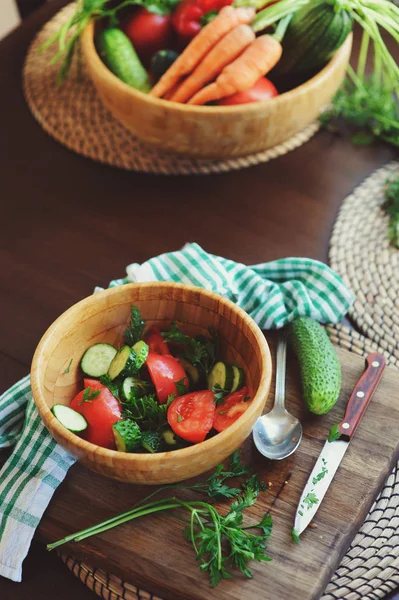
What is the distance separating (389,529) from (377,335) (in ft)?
1.15

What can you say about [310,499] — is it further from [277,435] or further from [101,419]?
[101,419]

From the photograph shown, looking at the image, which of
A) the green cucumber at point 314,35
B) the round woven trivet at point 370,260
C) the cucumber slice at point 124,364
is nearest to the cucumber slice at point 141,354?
the cucumber slice at point 124,364

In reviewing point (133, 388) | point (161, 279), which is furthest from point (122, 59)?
point (133, 388)

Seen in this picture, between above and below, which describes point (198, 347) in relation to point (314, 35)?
below

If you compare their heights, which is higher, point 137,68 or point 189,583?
point 137,68

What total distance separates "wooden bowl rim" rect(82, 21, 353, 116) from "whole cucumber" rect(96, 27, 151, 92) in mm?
24

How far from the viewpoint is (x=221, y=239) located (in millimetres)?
1372

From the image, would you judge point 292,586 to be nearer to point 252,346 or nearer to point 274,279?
point 252,346

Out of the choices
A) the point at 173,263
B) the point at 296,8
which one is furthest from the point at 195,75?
the point at 173,263

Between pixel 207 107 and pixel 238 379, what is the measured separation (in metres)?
0.55

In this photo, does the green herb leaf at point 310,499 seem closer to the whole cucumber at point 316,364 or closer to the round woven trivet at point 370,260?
the whole cucumber at point 316,364

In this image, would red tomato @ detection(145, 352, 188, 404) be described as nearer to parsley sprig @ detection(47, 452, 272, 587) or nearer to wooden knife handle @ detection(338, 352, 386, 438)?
parsley sprig @ detection(47, 452, 272, 587)

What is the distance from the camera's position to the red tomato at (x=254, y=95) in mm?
1341

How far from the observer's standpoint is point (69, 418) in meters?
0.94
